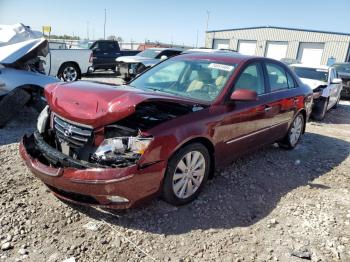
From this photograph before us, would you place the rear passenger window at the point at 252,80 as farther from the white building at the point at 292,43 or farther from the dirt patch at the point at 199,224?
the white building at the point at 292,43

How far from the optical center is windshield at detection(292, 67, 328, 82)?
10.1 metres

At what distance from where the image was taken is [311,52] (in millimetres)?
33156

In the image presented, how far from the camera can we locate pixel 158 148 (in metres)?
3.12

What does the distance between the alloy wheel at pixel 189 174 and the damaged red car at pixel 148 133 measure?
11 millimetres

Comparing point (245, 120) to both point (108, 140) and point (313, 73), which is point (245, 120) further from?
point (313, 73)

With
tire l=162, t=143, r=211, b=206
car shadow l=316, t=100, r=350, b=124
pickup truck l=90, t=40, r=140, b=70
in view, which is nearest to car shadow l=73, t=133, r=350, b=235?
tire l=162, t=143, r=211, b=206

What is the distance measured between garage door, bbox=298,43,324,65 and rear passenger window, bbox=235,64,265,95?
30.1m

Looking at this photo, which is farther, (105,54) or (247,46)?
(247,46)

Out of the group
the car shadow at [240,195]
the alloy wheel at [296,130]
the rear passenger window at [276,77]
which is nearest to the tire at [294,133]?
the alloy wheel at [296,130]

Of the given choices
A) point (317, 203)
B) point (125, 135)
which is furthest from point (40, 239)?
point (317, 203)

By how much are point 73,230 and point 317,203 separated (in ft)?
9.28

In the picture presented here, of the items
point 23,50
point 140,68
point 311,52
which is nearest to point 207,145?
point 23,50

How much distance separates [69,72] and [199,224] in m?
10.7

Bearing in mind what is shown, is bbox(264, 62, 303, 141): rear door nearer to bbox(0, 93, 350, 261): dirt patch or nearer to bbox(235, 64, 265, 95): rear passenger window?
bbox(235, 64, 265, 95): rear passenger window
